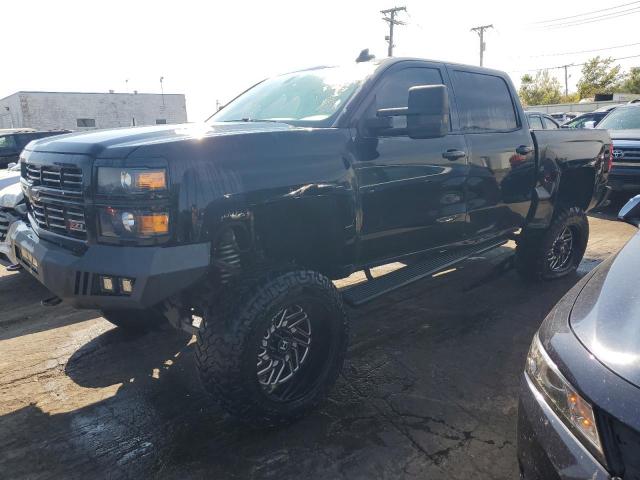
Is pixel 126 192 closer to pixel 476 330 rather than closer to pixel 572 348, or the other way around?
pixel 572 348

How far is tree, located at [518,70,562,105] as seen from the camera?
61.2 m

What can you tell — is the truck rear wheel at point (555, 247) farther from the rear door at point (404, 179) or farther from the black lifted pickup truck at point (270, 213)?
the rear door at point (404, 179)

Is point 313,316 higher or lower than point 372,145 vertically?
lower

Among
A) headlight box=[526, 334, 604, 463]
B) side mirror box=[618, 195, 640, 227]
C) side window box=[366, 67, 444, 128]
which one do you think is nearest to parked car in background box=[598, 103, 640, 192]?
side window box=[366, 67, 444, 128]

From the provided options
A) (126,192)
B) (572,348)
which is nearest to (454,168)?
(572,348)

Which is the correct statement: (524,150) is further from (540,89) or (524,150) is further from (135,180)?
(540,89)

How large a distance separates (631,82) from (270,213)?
60.8 metres

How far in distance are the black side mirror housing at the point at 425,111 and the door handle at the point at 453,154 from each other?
0.62 m

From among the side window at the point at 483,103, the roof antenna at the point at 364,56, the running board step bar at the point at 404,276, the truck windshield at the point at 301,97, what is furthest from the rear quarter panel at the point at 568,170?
the truck windshield at the point at 301,97

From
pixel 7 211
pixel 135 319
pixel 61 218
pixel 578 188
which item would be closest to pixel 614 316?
pixel 61 218

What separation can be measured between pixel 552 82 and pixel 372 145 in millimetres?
68248

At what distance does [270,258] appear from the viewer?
296 centimetres

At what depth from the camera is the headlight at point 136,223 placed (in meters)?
2.30

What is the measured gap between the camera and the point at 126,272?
7.43ft
